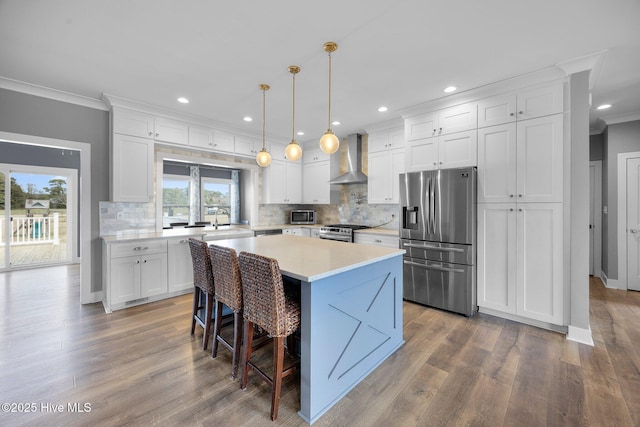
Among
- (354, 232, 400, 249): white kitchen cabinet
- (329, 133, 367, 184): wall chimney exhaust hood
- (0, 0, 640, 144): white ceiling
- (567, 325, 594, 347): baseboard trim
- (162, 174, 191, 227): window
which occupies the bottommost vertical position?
(567, 325, 594, 347): baseboard trim

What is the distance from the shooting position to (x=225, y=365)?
7.18 ft

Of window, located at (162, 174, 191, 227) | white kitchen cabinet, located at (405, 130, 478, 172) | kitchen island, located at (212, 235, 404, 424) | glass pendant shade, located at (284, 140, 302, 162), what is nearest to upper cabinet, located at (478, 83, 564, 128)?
white kitchen cabinet, located at (405, 130, 478, 172)

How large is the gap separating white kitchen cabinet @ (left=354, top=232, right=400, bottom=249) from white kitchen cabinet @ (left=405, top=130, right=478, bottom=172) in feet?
3.26

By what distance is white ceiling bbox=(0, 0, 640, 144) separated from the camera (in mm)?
1879

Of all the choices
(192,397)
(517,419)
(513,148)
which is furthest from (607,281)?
(192,397)

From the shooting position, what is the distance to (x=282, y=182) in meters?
5.52

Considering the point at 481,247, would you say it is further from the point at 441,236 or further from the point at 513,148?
the point at 513,148

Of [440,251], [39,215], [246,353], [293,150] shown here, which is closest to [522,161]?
[440,251]

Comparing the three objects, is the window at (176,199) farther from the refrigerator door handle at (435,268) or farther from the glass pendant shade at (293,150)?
the refrigerator door handle at (435,268)

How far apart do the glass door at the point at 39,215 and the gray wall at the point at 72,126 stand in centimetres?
320

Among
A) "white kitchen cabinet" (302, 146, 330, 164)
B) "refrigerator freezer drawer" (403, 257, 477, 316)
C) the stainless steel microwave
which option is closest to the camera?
"refrigerator freezer drawer" (403, 257, 477, 316)

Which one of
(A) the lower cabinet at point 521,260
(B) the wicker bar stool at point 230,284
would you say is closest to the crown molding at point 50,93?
(B) the wicker bar stool at point 230,284

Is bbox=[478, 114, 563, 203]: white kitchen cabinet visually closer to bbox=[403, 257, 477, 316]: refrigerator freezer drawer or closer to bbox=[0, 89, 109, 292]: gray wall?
bbox=[403, 257, 477, 316]: refrigerator freezer drawer

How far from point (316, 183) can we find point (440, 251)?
297 centimetres
